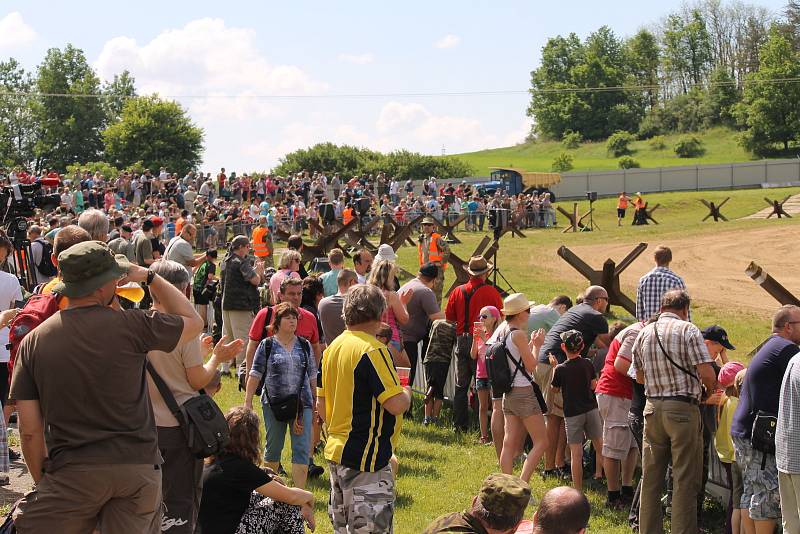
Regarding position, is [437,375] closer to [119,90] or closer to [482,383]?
[482,383]

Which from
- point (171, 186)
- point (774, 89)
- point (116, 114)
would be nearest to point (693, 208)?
point (171, 186)

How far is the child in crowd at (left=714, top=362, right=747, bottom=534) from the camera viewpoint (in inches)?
290

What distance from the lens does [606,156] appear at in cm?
9969

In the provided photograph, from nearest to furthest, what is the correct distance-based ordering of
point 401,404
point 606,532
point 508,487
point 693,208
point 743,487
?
point 508,487 → point 401,404 → point 743,487 → point 606,532 → point 693,208

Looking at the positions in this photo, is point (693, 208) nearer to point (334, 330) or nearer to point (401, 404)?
point (334, 330)

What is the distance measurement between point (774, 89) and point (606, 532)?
8882 cm

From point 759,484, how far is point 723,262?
2284cm

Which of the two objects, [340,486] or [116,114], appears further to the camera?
[116,114]

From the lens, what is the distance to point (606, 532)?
8.15 meters

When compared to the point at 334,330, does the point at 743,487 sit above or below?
below

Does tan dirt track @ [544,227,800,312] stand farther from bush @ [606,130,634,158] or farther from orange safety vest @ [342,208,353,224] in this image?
bush @ [606,130,634,158]

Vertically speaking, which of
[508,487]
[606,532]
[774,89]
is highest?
[774,89]

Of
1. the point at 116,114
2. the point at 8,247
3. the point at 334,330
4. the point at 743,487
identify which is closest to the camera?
the point at 743,487

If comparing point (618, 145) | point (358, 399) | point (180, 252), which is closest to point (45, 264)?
point (180, 252)
